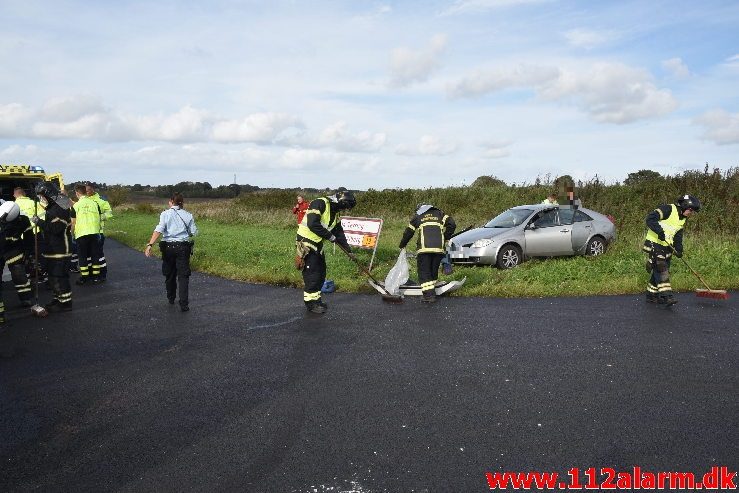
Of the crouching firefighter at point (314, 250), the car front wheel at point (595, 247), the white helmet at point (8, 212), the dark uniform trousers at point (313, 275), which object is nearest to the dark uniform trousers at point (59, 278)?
the white helmet at point (8, 212)

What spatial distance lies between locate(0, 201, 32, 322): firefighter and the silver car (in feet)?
26.3

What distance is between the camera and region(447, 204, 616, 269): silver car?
12.8 m

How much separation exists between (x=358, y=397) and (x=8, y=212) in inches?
246

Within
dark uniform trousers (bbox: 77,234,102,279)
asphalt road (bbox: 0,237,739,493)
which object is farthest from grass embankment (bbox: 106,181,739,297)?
dark uniform trousers (bbox: 77,234,102,279)

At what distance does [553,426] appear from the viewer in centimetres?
453

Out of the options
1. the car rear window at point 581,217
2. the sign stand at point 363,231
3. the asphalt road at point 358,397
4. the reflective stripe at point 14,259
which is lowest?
the asphalt road at point 358,397

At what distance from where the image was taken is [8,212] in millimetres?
8539

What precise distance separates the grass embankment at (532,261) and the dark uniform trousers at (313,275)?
203 cm

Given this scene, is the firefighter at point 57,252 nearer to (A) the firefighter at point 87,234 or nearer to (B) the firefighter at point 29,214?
(B) the firefighter at point 29,214

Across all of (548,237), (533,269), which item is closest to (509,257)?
(533,269)

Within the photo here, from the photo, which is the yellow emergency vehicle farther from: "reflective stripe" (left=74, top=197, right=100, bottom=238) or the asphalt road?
the asphalt road

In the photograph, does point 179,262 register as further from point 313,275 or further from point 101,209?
point 101,209

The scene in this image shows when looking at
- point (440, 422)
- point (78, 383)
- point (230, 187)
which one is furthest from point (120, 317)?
point (230, 187)

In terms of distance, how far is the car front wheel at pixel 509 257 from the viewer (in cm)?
1280
